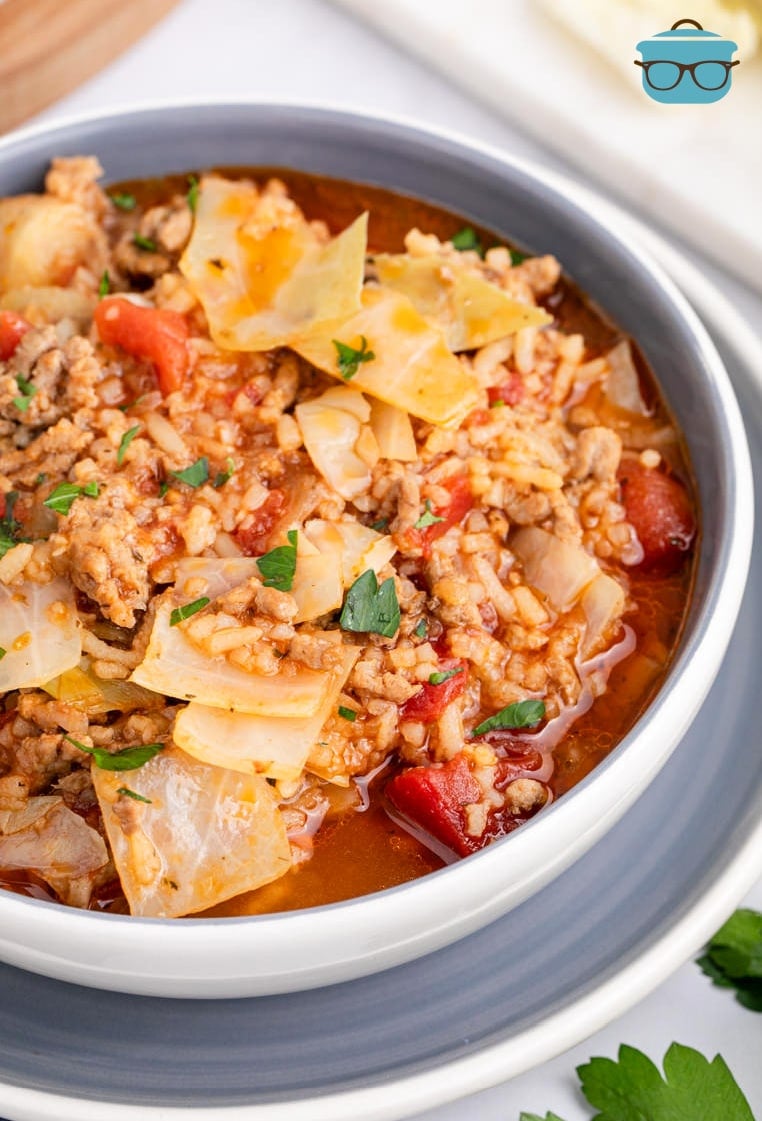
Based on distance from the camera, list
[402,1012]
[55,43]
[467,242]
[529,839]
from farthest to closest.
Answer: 1. [55,43]
2. [467,242]
3. [402,1012]
4. [529,839]

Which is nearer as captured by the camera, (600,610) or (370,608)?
(370,608)

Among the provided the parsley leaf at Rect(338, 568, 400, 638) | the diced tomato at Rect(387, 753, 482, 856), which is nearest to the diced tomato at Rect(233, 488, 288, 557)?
the parsley leaf at Rect(338, 568, 400, 638)

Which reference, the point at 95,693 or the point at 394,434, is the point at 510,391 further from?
the point at 95,693

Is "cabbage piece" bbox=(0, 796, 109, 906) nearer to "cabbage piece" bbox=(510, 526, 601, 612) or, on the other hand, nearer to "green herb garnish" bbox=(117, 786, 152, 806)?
"green herb garnish" bbox=(117, 786, 152, 806)

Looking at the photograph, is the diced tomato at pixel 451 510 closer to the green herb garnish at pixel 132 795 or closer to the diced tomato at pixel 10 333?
the green herb garnish at pixel 132 795

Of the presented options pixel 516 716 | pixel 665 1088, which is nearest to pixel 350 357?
pixel 516 716

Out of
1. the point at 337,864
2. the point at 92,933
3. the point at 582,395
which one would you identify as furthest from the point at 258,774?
the point at 582,395

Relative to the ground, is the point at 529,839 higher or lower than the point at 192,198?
lower
